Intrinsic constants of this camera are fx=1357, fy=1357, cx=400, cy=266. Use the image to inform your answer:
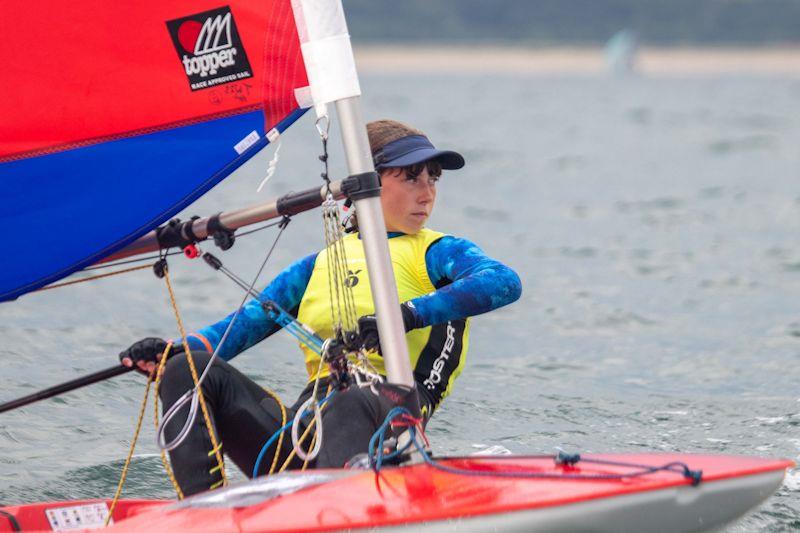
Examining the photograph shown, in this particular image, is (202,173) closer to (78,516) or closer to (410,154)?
(410,154)

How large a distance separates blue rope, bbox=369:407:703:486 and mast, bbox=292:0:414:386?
4.9 inches

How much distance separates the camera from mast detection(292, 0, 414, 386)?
291 centimetres

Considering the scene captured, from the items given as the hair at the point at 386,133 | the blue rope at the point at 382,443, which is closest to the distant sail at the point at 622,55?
the hair at the point at 386,133

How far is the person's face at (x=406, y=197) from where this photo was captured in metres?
3.37

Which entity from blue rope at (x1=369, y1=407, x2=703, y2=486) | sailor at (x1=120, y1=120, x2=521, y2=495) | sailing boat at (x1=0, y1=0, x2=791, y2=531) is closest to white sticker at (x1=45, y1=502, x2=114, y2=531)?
sailing boat at (x1=0, y1=0, x2=791, y2=531)

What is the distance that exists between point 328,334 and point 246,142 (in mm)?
548

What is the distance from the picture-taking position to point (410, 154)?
333 cm

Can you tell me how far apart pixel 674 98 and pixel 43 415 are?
31289 mm

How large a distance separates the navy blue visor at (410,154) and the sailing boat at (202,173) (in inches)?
12.4

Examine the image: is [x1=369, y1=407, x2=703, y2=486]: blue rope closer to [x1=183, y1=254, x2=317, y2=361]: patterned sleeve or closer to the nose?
[x1=183, y1=254, x2=317, y2=361]: patterned sleeve

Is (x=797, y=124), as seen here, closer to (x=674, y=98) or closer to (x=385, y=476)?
(x=674, y=98)

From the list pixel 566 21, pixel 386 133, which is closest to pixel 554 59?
pixel 566 21

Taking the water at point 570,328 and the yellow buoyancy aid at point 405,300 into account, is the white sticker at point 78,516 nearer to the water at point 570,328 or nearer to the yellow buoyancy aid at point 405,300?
the yellow buoyancy aid at point 405,300

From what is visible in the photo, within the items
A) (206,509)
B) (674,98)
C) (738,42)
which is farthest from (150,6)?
(738,42)
